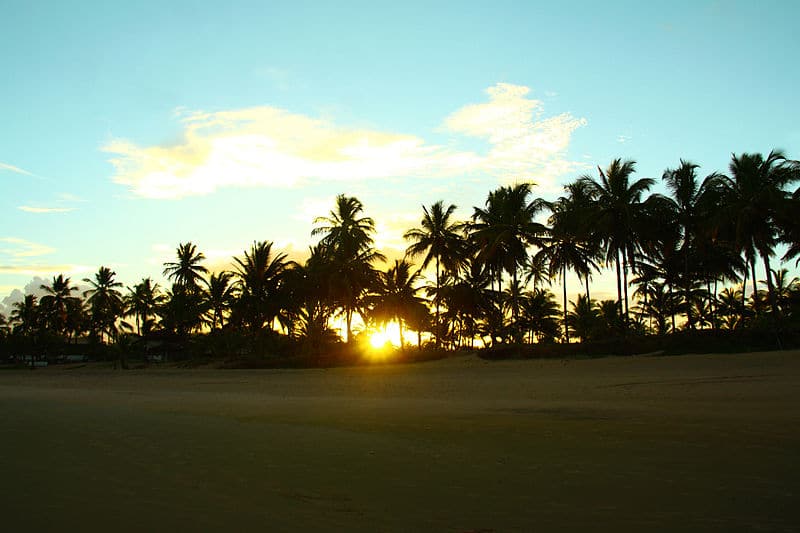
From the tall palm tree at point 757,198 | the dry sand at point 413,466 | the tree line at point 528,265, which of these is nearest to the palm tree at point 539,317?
the tree line at point 528,265

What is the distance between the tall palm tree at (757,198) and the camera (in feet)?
105

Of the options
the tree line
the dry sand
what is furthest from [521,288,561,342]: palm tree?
the dry sand

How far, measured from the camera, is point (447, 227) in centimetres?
4284

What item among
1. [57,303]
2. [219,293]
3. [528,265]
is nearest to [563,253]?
[528,265]

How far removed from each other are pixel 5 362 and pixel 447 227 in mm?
61985

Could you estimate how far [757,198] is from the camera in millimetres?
32281

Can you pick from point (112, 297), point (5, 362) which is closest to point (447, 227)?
point (112, 297)

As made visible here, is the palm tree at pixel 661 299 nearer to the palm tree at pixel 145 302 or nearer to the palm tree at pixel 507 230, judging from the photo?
the palm tree at pixel 507 230

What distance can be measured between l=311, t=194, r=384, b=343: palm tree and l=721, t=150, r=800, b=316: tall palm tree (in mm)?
22141

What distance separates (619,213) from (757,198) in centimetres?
678

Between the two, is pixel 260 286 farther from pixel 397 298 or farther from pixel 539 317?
pixel 539 317

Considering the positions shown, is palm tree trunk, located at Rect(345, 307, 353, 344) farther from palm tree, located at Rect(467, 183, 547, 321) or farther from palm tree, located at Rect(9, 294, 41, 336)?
palm tree, located at Rect(9, 294, 41, 336)

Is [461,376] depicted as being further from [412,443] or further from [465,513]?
[465,513]

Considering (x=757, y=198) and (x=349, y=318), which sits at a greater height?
(x=757, y=198)
